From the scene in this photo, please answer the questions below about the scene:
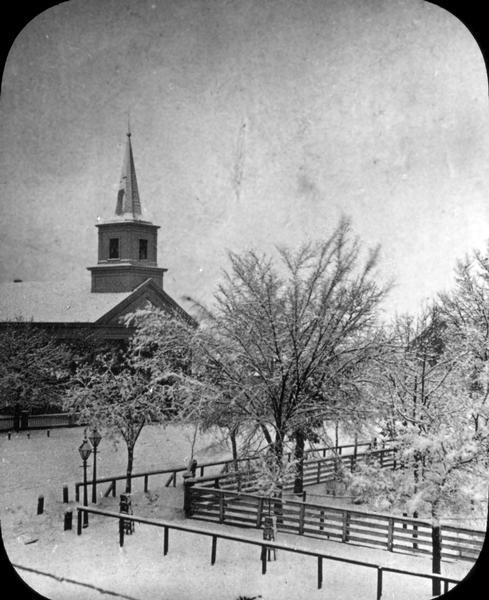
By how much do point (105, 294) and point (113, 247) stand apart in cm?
625

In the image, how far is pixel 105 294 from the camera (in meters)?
30.2

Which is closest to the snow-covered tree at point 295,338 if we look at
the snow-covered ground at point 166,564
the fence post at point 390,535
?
the fence post at point 390,535

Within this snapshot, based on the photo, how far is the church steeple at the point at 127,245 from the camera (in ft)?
48.3

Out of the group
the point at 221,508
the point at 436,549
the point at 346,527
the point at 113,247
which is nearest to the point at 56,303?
the point at 113,247

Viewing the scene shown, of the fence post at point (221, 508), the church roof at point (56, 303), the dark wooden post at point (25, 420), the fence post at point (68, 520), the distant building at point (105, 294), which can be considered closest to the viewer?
the fence post at point (68, 520)

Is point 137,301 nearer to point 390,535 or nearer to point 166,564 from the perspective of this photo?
point 166,564

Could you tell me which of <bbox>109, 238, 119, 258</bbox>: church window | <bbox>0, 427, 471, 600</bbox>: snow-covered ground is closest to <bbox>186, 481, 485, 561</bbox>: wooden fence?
<bbox>0, 427, 471, 600</bbox>: snow-covered ground

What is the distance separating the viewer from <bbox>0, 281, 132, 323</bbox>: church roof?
2195cm

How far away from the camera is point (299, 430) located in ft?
42.8

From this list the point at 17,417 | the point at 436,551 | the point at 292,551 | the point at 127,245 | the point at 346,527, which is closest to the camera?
the point at 436,551

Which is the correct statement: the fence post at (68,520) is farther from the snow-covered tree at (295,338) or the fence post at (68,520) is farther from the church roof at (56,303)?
the church roof at (56,303)

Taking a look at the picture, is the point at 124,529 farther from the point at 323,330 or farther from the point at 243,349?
the point at 323,330

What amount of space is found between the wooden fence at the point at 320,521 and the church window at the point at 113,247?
11868 millimetres

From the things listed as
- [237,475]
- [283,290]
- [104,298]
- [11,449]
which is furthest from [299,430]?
[104,298]
